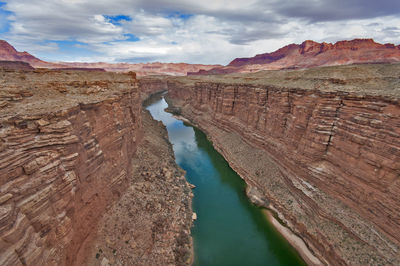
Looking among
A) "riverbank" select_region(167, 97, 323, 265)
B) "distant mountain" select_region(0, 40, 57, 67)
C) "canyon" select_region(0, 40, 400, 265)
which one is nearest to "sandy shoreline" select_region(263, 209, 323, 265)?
"riverbank" select_region(167, 97, 323, 265)

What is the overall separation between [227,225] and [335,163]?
1183cm

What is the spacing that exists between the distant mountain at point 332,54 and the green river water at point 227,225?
94.9 m

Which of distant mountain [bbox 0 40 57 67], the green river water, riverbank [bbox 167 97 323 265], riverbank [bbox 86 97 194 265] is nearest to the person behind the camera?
riverbank [bbox 86 97 194 265]

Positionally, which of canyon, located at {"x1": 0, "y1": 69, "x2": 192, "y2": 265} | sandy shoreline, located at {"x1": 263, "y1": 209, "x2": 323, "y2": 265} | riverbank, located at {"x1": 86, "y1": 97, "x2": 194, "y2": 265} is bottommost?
sandy shoreline, located at {"x1": 263, "y1": 209, "x2": 323, "y2": 265}

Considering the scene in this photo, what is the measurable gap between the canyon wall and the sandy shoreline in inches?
609

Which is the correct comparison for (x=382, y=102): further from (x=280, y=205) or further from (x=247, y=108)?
(x=247, y=108)

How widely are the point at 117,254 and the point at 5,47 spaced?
7028 inches

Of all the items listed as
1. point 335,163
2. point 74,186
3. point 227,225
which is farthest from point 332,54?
point 74,186

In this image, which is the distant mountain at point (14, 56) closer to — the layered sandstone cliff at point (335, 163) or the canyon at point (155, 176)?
the canyon at point (155, 176)

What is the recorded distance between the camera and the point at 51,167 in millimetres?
10211

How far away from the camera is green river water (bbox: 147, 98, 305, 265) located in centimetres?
1670

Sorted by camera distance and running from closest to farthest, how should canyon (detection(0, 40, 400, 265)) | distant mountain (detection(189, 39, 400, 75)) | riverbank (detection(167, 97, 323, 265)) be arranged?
canyon (detection(0, 40, 400, 265)) < riverbank (detection(167, 97, 323, 265)) < distant mountain (detection(189, 39, 400, 75))

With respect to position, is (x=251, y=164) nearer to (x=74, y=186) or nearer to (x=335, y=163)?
(x=335, y=163)

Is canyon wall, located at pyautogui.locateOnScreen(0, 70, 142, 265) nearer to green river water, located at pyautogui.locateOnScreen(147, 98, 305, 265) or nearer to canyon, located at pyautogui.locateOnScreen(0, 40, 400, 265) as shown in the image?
canyon, located at pyautogui.locateOnScreen(0, 40, 400, 265)
